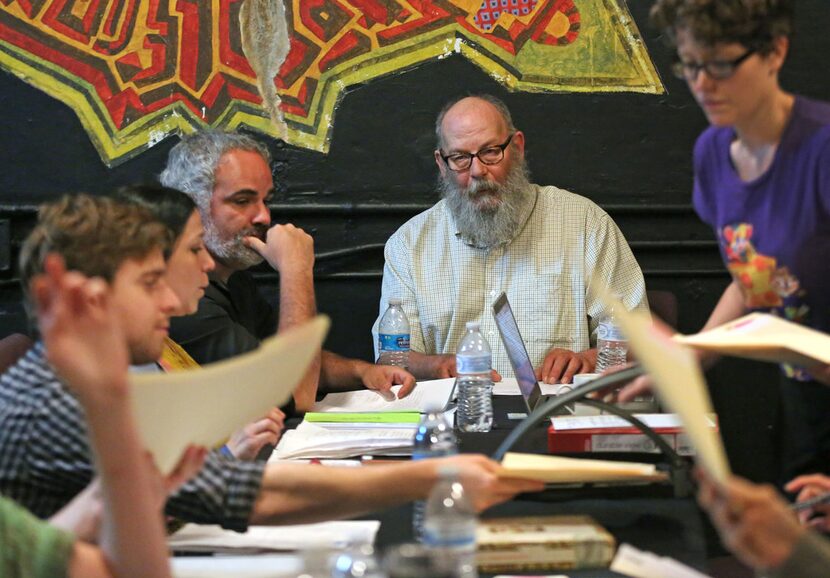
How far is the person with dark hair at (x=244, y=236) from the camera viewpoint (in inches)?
127

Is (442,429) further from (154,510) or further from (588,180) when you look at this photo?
(588,180)

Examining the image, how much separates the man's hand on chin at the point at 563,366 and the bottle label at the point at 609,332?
9 cm

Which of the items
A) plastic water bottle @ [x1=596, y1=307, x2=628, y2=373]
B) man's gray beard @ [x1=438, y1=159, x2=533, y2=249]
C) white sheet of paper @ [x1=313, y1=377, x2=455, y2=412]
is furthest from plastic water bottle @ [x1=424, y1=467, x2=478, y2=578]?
man's gray beard @ [x1=438, y1=159, x2=533, y2=249]

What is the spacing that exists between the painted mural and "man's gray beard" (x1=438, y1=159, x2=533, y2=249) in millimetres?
411

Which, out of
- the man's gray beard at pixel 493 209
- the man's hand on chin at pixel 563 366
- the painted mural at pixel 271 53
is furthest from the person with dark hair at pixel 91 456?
the painted mural at pixel 271 53

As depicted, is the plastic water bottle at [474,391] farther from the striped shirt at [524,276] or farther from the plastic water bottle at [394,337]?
the striped shirt at [524,276]

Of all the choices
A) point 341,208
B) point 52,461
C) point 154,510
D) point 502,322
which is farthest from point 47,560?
point 341,208

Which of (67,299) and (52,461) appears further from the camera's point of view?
(52,461)

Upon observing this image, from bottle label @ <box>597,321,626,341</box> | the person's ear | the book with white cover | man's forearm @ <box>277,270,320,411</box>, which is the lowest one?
bottle label @ <box>597,321,626,341</box>

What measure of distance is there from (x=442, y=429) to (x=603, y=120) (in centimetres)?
197

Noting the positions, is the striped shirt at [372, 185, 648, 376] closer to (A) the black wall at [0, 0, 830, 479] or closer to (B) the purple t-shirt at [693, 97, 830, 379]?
(A) the black wall at [0, 0, 830, 479]

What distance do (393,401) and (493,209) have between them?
1009mm

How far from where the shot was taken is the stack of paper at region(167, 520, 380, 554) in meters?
1.70

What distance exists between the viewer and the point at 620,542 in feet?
5.37
